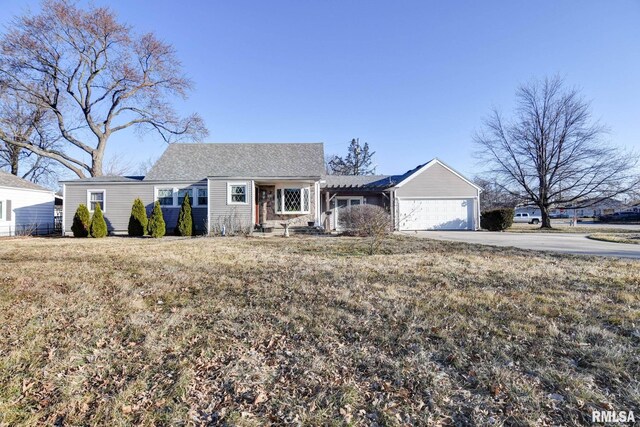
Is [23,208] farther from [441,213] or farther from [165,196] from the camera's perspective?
[441,213]

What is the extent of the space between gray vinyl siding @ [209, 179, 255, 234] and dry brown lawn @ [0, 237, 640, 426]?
9.88m

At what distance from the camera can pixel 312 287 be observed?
503cm

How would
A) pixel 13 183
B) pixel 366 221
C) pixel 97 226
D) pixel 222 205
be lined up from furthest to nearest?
pixel 13 183 < pixel 222 205 < pixel 97 226 < pixel 366 221

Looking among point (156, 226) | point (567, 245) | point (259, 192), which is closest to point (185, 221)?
point (156, 226)

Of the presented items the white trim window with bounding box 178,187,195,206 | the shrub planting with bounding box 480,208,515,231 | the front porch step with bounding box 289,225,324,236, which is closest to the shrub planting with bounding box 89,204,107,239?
the white trim window with bounding box 178,187,195,206

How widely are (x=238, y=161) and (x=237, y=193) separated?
11.3 feet

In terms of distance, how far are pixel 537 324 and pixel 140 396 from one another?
13.4 ft

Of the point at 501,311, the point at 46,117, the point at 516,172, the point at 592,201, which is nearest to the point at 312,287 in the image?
the point at 501,311

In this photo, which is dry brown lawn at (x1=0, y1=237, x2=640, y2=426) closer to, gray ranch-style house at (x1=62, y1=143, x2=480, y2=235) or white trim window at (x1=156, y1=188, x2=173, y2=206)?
gray ranch-style house at (x1=62, y1=143, x2=480, y2=235)

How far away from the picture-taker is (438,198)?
68.8 ft

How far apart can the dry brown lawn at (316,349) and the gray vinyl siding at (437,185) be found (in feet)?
50.7

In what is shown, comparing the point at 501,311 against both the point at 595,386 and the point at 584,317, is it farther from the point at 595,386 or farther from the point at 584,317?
the point at 595,386

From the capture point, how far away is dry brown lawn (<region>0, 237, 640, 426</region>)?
2135 mm
